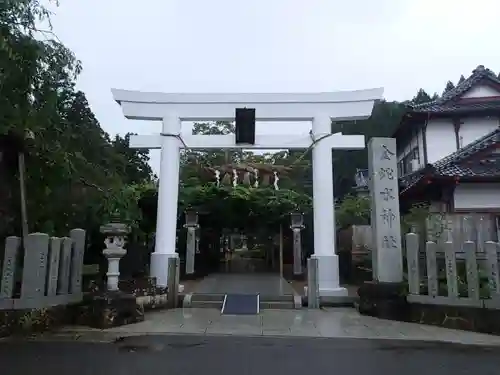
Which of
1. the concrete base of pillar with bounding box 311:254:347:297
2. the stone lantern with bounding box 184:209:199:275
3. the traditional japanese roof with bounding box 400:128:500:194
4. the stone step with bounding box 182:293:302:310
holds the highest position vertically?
the traditional japanese roof with bounding box 400:128:500:194

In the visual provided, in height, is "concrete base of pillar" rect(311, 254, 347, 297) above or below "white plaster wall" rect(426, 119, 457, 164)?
below

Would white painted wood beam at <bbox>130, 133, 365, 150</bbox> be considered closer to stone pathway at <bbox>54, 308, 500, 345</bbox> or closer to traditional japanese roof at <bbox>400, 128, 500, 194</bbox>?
traditional japanese roof at <bbox>400, 128, 500, 194</bbox>

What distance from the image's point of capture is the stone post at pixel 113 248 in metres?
8.93

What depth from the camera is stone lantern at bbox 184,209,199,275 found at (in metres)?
18.1

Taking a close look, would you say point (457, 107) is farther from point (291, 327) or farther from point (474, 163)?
point (291, 327)

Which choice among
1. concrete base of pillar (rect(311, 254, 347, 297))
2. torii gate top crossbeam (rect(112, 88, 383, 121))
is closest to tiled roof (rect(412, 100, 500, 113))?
torii gate top crossbeam (rect(112, 88, 383, 121))

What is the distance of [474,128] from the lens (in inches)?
775

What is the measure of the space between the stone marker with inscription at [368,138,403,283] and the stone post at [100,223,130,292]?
5.89 meters

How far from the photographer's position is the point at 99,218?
1352 centimetres

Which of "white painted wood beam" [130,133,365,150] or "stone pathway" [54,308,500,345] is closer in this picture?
"stone pathway" [54,308,500,345]

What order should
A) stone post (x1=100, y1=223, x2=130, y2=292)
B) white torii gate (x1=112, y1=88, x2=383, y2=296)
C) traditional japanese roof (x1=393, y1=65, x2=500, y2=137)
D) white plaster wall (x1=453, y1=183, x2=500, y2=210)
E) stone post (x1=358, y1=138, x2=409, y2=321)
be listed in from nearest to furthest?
stone post (x1=100, y1=223, x2=130, y2=292) → stone post (x1=358, y1=138, x2=409, y2=321) → white torii gate (x1=112, y1=88, x2=383, y2=296) → white plaster wall (x1=453, y1=183, x2=500, y2=210) → traditional japanese roof (x1=393, y1=65, x2=500, y2=137)

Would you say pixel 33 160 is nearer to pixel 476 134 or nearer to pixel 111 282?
pixel 111 282

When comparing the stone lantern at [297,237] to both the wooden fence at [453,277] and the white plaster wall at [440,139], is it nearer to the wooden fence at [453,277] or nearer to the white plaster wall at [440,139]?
the white plaster wall at [440,139]

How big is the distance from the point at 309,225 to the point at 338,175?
60.7ft
